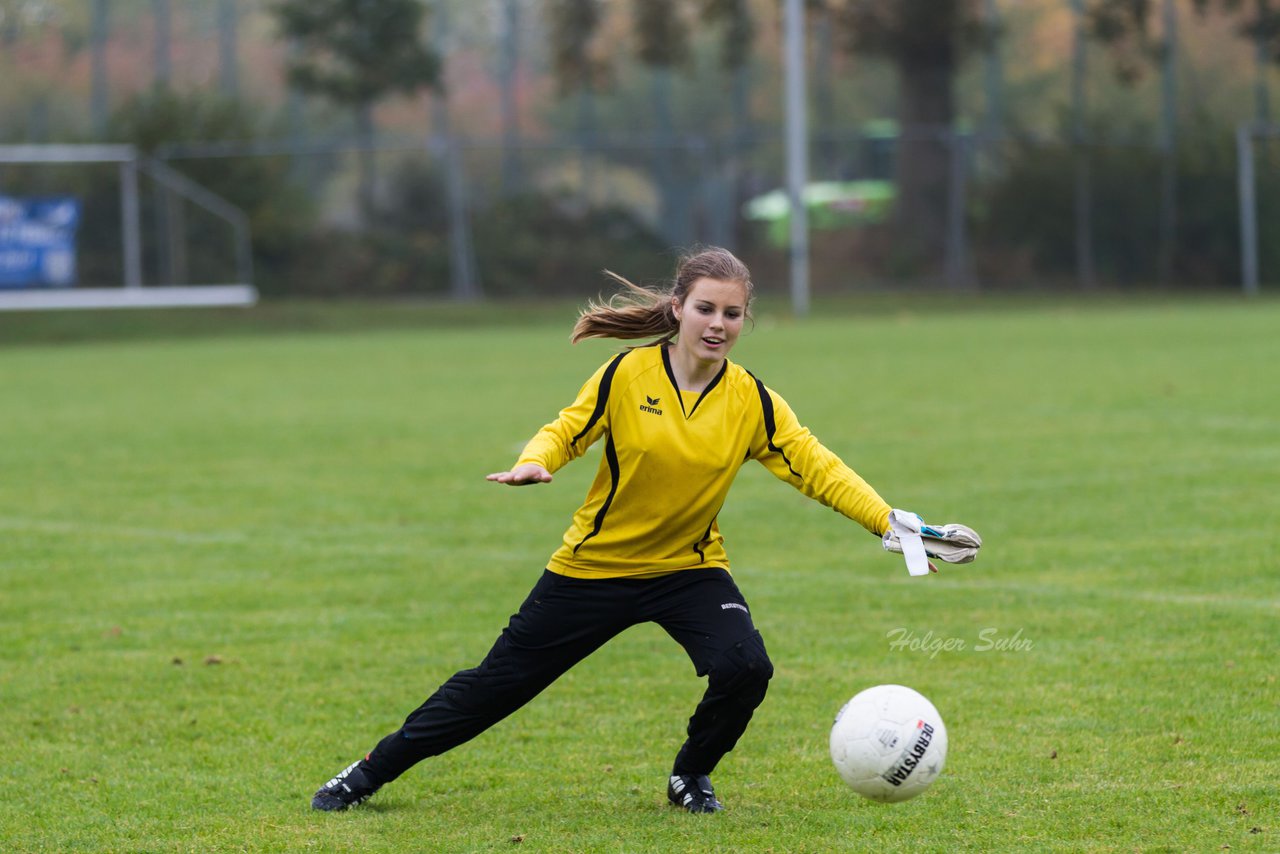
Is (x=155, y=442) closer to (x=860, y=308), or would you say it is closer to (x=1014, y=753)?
(x=1014, y=753)

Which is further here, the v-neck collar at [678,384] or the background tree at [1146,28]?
the background tree at [1146,28]

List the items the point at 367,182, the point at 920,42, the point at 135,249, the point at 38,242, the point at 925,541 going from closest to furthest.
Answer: the point at 925,541, the point at 38,242, the point at 135,249, the point at 367,182, the point at 920,42

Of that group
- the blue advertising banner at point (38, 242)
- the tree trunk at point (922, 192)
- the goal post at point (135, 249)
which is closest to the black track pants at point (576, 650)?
the blue advertising banner at point (38, 242)

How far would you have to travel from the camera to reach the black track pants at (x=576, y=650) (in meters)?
5.08

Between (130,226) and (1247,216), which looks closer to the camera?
(130,226)

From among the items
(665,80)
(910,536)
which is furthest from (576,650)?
(665,80)

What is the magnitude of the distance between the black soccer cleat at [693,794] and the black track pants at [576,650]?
35mm

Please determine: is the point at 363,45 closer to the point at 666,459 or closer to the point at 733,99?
the point at 733,99

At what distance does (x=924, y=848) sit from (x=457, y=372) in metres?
17.1

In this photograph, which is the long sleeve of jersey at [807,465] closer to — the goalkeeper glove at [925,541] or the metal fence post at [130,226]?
the goalkeeper glove at [925,541]

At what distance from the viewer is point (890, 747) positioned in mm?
4820

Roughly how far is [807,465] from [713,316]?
0.52 m

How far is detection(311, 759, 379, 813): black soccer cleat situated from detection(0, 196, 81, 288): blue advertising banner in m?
25.7

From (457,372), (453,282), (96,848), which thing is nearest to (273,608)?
(96,848)
